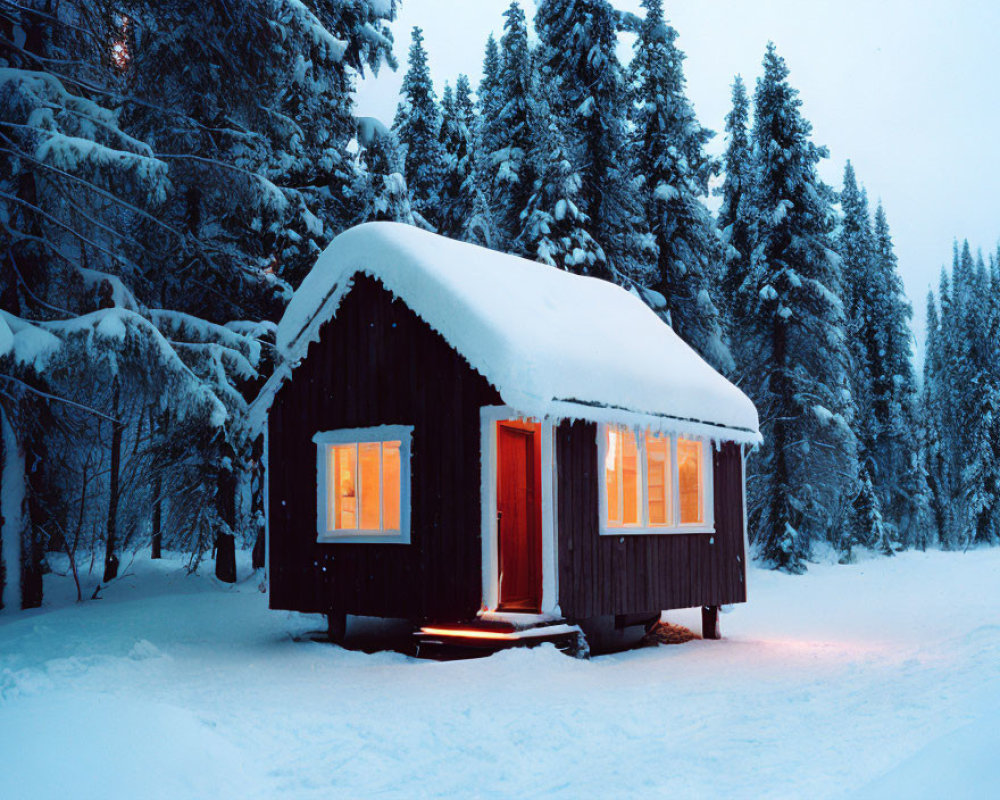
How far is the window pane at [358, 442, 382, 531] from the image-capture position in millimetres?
13141

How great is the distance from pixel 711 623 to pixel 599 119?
16393 mm

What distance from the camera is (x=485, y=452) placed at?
11.6 meters

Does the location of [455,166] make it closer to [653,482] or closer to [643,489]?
[653,482]

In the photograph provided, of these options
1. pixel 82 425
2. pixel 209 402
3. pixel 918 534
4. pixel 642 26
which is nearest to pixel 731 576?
pixel 209 402

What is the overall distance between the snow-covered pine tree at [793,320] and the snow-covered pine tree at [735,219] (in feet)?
4.47

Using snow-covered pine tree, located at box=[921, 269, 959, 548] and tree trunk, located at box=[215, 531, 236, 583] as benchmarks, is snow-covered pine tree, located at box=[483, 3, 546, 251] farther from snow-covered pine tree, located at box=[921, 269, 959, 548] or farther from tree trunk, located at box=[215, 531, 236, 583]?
snow-covered pine tree, located at box=[921, 269, 959, 548]

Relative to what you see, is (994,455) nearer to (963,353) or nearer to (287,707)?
(963,353)

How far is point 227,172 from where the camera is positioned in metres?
16.6

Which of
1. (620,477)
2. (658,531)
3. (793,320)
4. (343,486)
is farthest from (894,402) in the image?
(343,486)

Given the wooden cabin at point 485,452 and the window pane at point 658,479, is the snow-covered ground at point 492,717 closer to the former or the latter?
the wooden cabin at point 485,452

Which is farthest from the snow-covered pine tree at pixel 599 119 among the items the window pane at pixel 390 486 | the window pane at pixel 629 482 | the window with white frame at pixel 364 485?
the window pane at pixel 390 486

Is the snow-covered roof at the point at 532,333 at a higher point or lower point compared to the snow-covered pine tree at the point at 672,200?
lower

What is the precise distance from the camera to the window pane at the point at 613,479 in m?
12.9

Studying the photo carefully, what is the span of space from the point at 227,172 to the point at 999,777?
48.9ft
